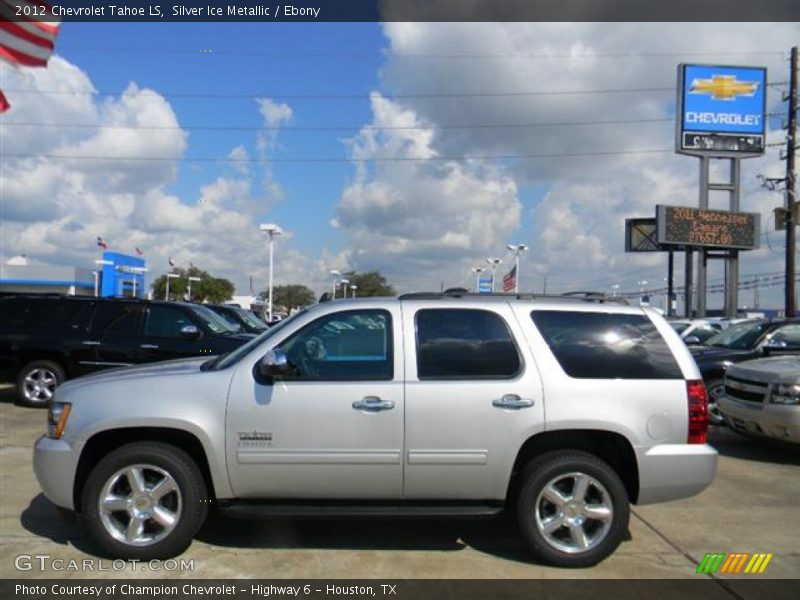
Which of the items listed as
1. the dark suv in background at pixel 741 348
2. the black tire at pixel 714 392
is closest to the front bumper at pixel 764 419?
the dark suv in background at pixel 741 348

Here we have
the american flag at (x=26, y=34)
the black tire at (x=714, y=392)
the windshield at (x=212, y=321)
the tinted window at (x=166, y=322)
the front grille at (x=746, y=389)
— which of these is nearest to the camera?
the front grille at (x=746, y=389)

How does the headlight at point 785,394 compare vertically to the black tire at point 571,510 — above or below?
above

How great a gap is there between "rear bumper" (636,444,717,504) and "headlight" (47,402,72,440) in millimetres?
3876

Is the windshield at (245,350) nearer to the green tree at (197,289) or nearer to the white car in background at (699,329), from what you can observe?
the white car in background at (699,329)

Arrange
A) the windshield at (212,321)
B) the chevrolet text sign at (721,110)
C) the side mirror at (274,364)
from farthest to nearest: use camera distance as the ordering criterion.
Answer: the chevrolet text sign at (721,110), the windshield at (212,321), the side mirror at (274,364)

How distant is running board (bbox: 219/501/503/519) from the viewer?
15.3ft

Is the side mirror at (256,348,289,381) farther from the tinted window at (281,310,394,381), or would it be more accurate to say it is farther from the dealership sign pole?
the dealership sign pole

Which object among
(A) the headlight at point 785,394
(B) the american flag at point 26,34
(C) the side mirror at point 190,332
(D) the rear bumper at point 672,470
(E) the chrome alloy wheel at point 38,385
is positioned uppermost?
(B) the american flag at point 26,34

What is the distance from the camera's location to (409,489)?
186 inches

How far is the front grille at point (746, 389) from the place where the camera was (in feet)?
27.8

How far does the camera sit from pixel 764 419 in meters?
8.25

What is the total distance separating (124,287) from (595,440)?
65408 millimetres

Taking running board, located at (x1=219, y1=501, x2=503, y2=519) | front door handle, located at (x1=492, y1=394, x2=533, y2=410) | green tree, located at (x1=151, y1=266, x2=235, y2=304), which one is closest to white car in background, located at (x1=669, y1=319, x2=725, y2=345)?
front door handle, located at (x1=492, y1=394, x2=533, y2=410)

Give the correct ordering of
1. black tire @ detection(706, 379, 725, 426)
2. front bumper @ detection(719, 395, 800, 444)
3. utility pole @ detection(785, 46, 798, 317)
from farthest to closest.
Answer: utility pole @ detection(785, 46, 798, 317) → black tire @ detection(706, 379, 725, 426) → front bumper @ detection(719, 395, 800, 444)
